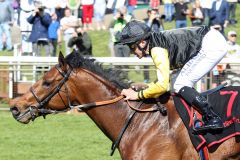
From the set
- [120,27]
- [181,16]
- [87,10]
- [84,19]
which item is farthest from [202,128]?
[84,19]

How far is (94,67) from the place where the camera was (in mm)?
7117

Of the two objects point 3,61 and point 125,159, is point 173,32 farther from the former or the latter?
point 3,61

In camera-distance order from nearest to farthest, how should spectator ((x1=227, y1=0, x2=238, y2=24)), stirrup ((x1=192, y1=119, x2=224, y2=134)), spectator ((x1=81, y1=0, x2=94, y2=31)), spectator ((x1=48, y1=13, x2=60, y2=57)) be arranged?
1. stirrup ((x1=192, y1=119, x2=224, y2=134))
2. spectator ((x1=48, y1=13, x2=60, y2=57))
3. spectator ((x1=81, y1=0, x2=94, y2=31))
4. spectator ((x1=227, y1=0, x2=238, y2=24))

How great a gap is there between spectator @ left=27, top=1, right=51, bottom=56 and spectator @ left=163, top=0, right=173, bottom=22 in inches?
252

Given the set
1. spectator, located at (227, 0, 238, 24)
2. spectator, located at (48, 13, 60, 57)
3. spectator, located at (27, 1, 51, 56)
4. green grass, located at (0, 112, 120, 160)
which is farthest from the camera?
spectator, located at (227, 0, 238, 24)

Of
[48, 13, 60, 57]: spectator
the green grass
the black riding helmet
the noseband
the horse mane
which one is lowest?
the green grass

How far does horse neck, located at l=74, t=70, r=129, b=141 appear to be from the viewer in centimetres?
698

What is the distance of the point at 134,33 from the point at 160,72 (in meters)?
0.46

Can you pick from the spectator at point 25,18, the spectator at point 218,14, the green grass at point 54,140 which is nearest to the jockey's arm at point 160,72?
the green grass at point 54,140

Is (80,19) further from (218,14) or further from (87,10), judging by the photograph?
(218,14)

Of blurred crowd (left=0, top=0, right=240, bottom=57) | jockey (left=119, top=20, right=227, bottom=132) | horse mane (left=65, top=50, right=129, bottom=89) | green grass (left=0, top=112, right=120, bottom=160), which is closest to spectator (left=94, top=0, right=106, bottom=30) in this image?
blurred crowd (left=0, top=0, right=240, bottom=57)

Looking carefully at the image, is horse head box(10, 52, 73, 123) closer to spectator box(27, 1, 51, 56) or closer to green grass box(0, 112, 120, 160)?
green grass box(0, 112, 120, 160)

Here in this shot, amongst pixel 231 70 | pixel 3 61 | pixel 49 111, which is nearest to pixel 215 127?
pixel 49 111

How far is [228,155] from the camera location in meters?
6.66
